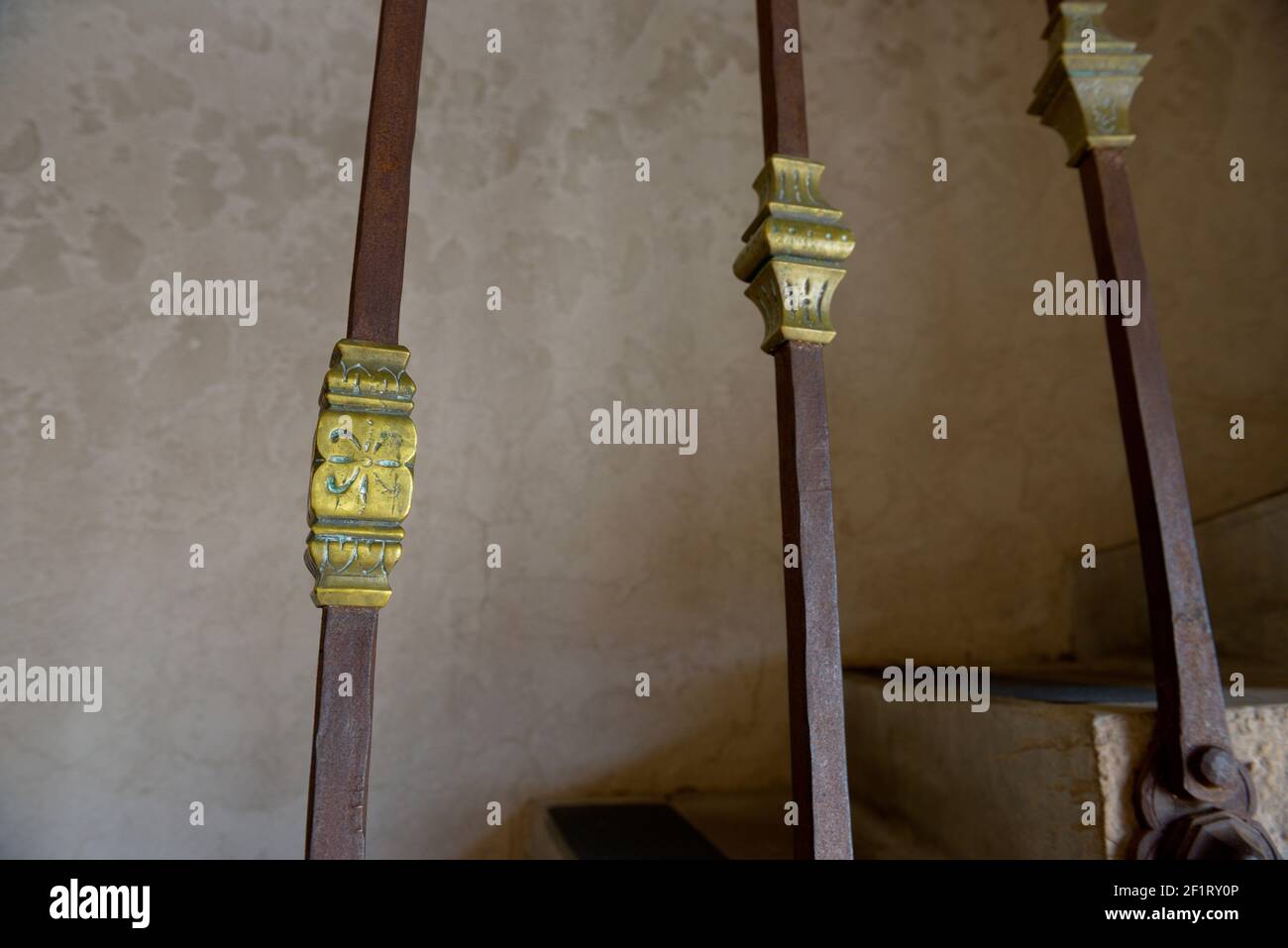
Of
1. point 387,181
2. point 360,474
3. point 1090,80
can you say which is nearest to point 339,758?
point 360,474

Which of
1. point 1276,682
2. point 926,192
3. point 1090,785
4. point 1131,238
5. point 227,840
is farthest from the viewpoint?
point 926,192

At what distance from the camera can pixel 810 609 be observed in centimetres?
123

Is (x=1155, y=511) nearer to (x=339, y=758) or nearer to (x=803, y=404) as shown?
(x=803, y=404)

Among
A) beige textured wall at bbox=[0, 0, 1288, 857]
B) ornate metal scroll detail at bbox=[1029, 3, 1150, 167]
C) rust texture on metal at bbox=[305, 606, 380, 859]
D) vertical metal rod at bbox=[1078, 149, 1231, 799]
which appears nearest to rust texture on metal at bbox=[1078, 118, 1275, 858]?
vertical metal rod at bbox=[1078, 149, 1231, 799]

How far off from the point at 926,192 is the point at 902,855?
1854mm

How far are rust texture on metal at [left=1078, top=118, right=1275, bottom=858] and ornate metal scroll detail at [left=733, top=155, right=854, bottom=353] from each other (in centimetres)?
49

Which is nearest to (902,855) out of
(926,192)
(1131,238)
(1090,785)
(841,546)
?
(1090,785)

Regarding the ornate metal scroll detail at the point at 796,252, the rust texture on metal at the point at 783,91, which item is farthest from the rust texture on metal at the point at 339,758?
the rust texture on metal at the point at 783,91

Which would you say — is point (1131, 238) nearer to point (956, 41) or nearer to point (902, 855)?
point (902, 855)

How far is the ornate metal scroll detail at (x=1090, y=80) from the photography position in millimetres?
1554

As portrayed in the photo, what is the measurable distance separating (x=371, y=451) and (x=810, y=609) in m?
0.59

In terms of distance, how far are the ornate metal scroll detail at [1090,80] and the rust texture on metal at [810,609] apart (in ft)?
1.73

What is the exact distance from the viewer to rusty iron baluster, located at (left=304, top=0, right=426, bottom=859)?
110 centimetres

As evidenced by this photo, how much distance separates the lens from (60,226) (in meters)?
2.38
